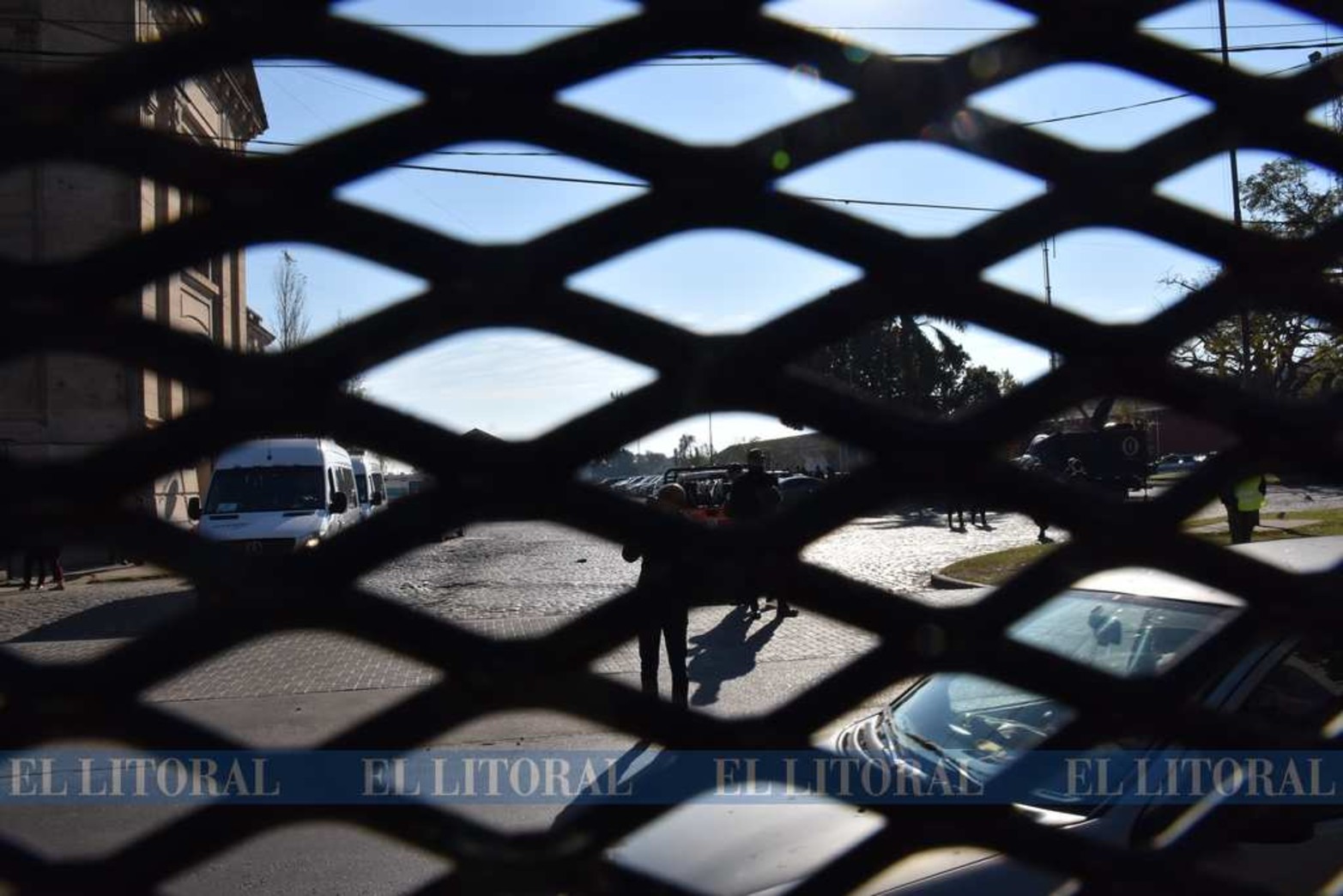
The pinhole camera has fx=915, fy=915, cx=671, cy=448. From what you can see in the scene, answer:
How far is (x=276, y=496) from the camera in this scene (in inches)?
559

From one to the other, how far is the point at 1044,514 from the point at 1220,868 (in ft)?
1.55

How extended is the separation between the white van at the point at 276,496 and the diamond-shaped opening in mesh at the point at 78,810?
650 cm

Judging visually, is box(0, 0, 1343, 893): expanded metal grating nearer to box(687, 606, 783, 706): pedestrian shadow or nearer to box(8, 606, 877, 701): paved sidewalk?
box(687, 606, 783, 706): pedestrian shadow

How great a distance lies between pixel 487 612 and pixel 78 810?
826cm

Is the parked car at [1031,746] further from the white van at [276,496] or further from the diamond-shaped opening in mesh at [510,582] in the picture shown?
the white van at [276,496]

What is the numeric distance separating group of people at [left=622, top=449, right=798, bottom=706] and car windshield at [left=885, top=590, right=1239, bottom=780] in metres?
0.84

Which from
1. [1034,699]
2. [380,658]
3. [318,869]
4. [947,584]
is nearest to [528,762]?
[318,869]

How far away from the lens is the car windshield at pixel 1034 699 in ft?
10.9

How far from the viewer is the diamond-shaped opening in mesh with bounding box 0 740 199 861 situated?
546cm

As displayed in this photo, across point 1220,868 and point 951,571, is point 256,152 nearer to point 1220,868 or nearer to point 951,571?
point 1220,868

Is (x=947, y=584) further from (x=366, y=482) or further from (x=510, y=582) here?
(x=366, y=482)

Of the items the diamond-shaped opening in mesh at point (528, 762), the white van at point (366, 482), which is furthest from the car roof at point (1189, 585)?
the white van at point (366, 482)

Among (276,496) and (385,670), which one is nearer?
(385,670)

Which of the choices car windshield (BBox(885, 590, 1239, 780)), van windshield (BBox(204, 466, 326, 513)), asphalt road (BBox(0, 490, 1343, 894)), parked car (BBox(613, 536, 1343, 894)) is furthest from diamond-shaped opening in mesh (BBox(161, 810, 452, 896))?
van windshield (BBox(204, 466, 326, 513))
